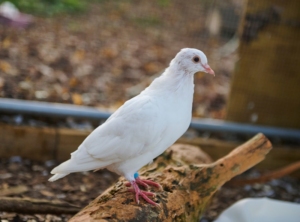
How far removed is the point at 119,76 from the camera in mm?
4051

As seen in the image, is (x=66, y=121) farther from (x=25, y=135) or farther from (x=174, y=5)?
(x=174, y=5)

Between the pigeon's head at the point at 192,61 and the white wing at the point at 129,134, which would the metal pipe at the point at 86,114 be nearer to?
the white wing at the point at 129,134

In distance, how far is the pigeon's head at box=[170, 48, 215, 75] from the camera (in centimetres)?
167

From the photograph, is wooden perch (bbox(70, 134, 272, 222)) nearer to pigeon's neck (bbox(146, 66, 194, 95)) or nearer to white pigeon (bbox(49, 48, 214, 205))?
white pigeon (bbox(49, 48, 214, 205))

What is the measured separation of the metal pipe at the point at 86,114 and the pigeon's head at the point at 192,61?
141 centimetres

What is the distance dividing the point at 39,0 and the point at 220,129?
96.4 inches

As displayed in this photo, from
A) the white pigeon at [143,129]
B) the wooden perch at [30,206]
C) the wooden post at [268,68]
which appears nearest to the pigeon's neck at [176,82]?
the white pigeon at [143,129]

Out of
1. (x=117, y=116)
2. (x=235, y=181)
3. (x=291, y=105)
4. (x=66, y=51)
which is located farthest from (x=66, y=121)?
(x=291, y=105)

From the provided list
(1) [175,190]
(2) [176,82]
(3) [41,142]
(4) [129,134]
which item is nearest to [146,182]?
(1) [175,190]

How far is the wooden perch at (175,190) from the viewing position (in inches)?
59.9

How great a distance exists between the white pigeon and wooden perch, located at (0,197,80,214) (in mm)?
285

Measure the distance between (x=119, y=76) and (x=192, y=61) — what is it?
8.05 feet

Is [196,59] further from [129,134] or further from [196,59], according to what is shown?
[129,134]

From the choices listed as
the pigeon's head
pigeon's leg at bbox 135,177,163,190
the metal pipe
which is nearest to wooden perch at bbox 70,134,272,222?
pigeon's leg at bbox 135,177,163,190
